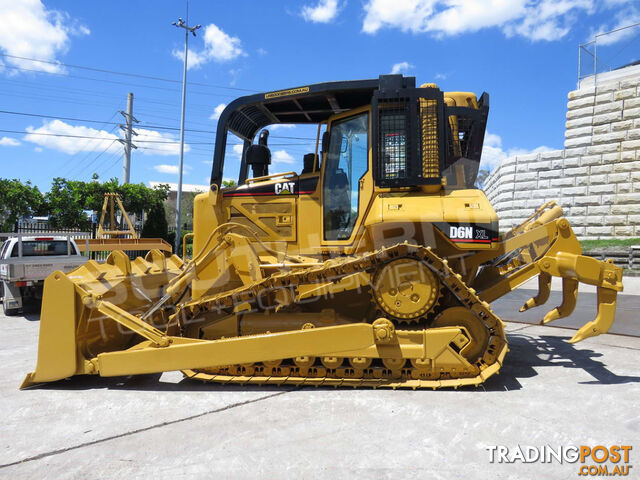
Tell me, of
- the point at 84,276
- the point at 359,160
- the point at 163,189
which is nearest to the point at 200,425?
the point at 84,276

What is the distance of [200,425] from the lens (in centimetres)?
335

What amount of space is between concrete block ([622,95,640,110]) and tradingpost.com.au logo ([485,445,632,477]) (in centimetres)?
1870

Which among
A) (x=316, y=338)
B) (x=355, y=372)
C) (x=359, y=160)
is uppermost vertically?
(x=359, y=160)

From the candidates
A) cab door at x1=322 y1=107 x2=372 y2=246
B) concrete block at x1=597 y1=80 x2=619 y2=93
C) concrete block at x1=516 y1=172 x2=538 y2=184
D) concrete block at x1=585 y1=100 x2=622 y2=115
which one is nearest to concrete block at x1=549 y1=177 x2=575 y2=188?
concrete block at x1=516 y1=172 x2=538 y2=184

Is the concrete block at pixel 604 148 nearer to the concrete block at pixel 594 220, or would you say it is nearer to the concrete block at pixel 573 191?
the concrete block at pixel 573 191

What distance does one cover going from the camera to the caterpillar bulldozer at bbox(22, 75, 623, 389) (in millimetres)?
4039

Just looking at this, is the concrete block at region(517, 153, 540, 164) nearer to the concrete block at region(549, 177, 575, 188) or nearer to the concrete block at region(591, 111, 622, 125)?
the concrete block at region(549, 177, 575, 188)

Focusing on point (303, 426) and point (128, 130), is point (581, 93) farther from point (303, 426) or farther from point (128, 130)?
point (128, 130)

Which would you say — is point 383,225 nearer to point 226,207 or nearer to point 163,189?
point 226,207

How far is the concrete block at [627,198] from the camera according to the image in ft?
56.1

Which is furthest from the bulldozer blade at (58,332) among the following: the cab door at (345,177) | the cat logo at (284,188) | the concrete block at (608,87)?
the concrete block at (608,87)

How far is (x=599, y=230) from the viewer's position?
58.9 feet

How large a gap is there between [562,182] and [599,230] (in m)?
2.52

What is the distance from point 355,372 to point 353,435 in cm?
101
